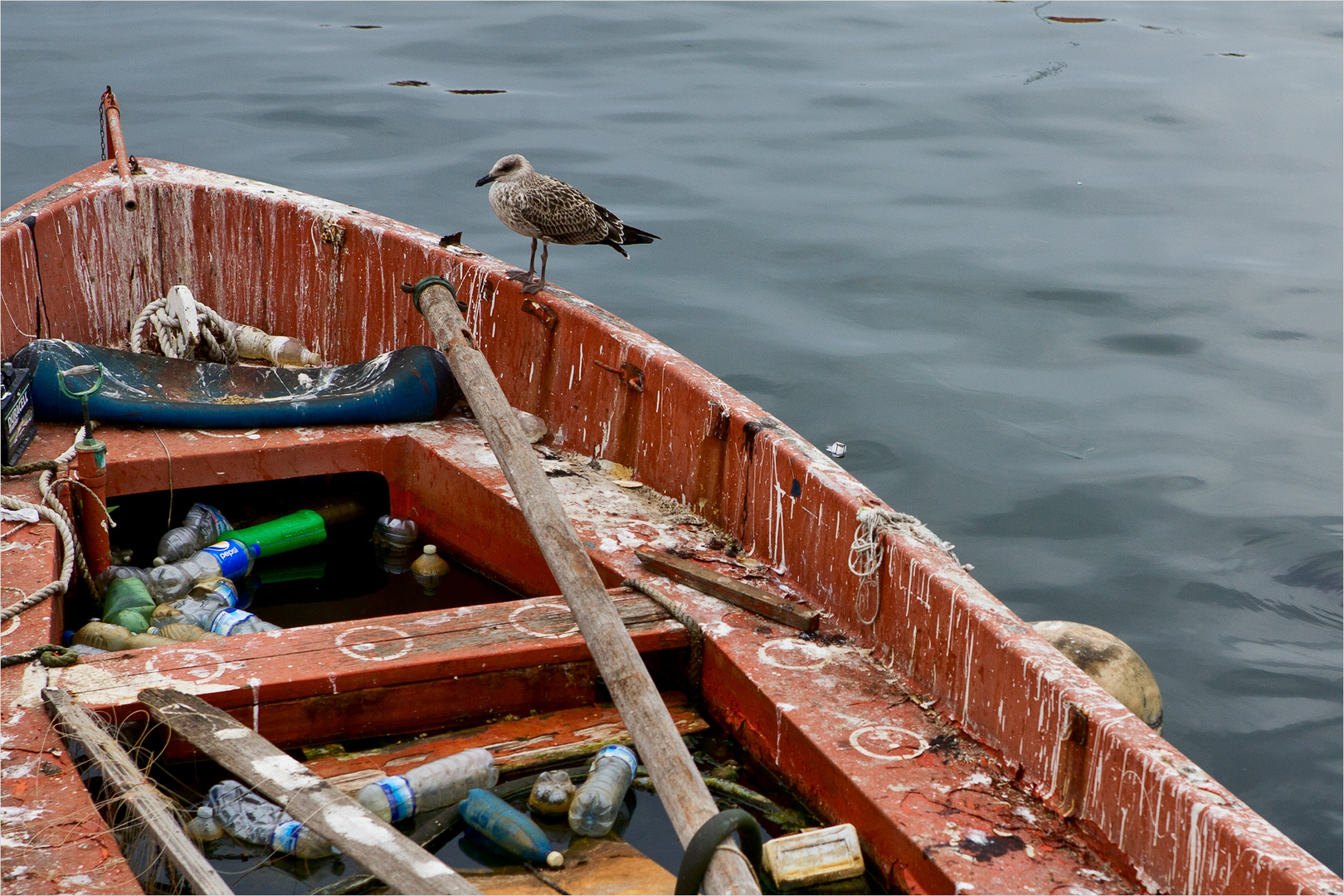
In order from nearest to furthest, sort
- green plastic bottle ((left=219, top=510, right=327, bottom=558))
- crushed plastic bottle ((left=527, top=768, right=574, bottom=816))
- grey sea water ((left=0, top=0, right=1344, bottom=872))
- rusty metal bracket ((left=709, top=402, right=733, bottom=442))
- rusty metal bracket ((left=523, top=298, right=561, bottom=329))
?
crushed plastic bottle ((left=527, top=768, right=574, bottom=816)) → rusty metal bracket ((left=709, top=402, right=733, bottom=442)) → green plastic bottle ((left=219, top=510, right=327, bottom=558)) → rusty metal bracket ((left=523, top=298, right=561, bottom=329)) → grey sea water ((left=0, top=0, right=1344, bottom=872))

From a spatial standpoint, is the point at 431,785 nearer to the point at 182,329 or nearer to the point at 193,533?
the point at 193,533

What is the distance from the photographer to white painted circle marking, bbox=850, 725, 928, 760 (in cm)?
300

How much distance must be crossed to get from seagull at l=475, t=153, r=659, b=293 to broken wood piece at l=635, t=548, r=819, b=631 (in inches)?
65.5

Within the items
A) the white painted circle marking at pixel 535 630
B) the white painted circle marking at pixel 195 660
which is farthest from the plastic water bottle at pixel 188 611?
the white painted circle marking at pixel 535 630

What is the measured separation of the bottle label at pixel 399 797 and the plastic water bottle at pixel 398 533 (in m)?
1.92

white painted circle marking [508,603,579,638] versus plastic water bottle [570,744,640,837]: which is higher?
white painted circle marking [508,603,579,638]

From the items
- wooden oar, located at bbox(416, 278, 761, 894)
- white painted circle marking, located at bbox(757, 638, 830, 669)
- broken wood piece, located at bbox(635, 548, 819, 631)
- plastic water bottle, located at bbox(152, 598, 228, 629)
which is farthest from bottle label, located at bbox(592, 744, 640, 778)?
plastic water bottle, located at bbox(152, 598, 228, 629)

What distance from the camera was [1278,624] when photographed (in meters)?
5.90

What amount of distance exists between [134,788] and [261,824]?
1.13ft

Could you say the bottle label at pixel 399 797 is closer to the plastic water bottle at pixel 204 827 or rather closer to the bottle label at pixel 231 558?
the plastic water bottle at pixel 204 827

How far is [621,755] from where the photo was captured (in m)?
3.24

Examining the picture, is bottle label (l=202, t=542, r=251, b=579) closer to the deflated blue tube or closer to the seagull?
the deflated blue tube

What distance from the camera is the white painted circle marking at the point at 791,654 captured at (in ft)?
11.1

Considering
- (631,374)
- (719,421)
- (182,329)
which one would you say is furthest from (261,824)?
(182,329)
